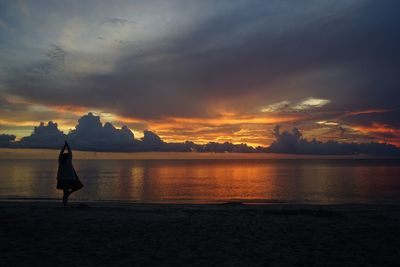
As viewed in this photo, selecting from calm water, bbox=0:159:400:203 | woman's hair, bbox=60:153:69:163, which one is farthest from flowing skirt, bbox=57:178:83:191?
calm water, bbox=0:159:400:203

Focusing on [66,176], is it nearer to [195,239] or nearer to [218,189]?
[195,239]

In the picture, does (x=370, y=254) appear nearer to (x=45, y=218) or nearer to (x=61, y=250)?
(x=61, y=250)

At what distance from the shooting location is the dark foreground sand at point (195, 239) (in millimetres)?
8664

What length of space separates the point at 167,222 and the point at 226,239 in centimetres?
367

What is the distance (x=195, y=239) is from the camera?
10930mm

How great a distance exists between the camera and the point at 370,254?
935 centimetres

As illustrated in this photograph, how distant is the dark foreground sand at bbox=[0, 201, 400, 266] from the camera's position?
28.4ft

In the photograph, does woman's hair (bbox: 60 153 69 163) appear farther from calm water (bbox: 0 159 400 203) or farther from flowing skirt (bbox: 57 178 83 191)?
calm water (bbox: 0 159 400 203)

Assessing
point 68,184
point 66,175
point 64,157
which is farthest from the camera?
point 68,184

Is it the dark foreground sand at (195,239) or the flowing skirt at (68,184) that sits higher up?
the flowing skirt at (68,184)

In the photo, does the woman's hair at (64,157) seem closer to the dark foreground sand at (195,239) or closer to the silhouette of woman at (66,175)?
the silhouette of woman at (66,175)

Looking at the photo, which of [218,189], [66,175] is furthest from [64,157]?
[218,189]

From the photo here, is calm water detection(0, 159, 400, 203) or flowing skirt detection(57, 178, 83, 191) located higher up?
flowing skirt detection(57, 178, 83, 191)

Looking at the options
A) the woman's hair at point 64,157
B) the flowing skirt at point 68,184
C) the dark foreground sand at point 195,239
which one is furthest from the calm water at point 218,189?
the woman's hair at point 64,157
